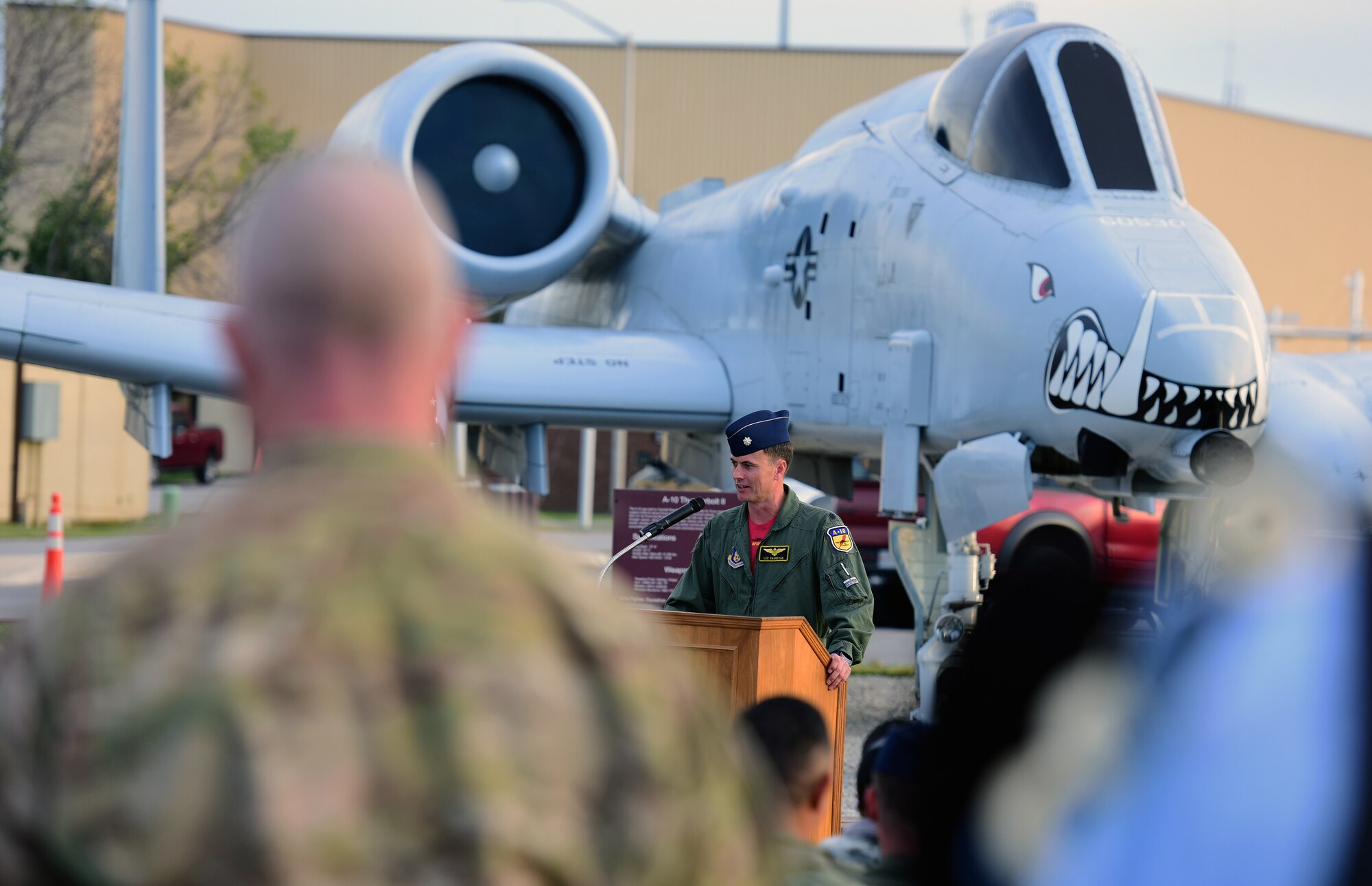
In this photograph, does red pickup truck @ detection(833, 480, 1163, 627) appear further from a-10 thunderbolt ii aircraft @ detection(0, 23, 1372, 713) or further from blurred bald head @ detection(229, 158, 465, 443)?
blurred bald head @ detection(229, 158, 465, 443)

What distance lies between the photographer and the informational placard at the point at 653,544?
8891mm

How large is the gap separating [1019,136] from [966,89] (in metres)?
0.50

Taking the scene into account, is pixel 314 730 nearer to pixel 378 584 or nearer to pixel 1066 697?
pixel 378 584

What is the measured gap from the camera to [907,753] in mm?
2168

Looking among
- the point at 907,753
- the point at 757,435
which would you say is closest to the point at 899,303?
the point at 757,435

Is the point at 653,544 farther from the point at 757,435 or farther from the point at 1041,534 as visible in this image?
the point at 1041,534

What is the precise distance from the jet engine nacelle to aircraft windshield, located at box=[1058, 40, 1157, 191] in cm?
456

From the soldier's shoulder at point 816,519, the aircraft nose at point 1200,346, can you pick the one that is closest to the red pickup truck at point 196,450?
the aircraft nose at point 1200,346

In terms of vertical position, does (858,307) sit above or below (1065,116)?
below

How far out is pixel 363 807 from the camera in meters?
1.19

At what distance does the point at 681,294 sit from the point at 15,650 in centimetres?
1021

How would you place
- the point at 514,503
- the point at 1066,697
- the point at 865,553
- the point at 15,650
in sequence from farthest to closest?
the point at 514,503 < the point at 865,553 < the point at 1066,697 < the point at 15,650

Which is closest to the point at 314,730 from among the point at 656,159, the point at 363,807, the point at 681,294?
the point at 363,807

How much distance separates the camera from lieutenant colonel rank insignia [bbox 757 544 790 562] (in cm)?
522
